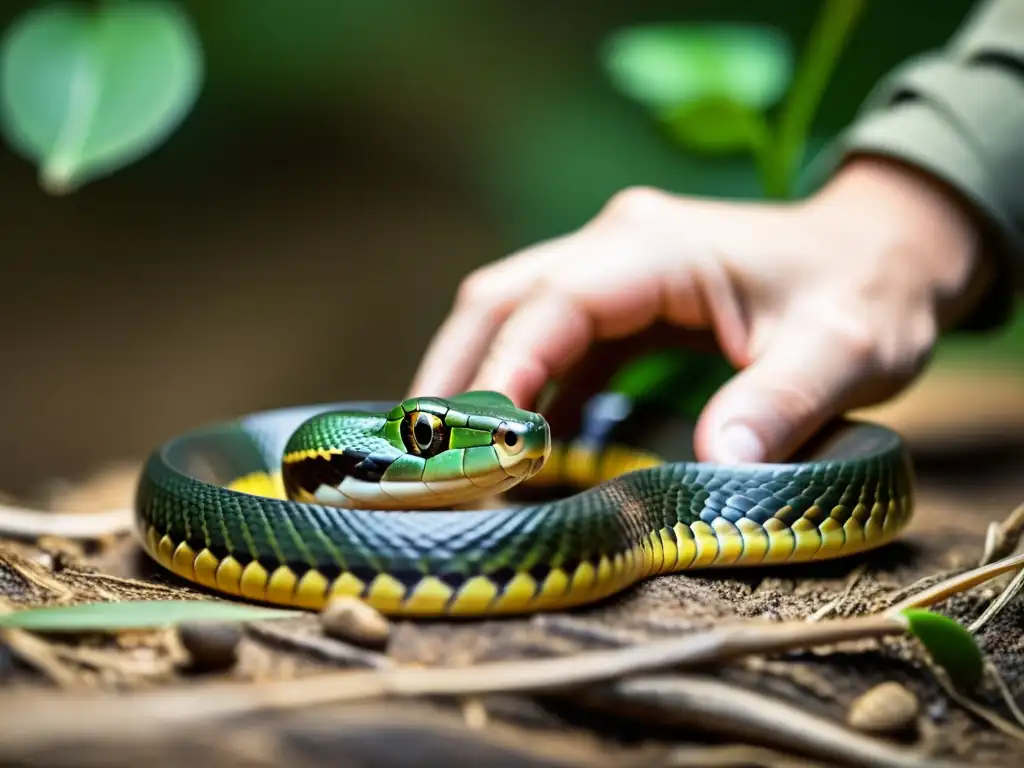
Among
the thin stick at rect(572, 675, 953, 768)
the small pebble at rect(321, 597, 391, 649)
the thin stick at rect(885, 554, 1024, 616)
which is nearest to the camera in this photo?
the thin stick at rect(572, 675, 953, 768)

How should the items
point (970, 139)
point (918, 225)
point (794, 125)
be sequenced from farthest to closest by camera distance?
1. point (794, 125)
2. point (970, 139)
3. point (918, 225)

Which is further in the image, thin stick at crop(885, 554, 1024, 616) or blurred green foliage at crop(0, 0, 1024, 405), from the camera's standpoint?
blurred green foliage at crop(0, 0, 1024, 405)

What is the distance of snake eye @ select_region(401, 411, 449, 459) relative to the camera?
81.7 inches

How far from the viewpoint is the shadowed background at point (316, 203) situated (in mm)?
6645

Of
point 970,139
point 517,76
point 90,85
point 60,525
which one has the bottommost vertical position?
point 60,525

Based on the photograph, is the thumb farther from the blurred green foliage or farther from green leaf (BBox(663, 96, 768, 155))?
the blurred green foliage

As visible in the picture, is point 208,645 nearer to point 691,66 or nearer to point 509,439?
point 509,439

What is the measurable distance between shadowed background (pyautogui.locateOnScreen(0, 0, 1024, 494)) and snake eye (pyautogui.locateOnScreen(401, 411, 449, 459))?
4528 mm

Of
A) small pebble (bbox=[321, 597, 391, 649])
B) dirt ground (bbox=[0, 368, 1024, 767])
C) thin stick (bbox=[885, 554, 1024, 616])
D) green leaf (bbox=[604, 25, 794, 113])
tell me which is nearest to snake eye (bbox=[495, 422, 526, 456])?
dirt ground (bbox=[0, 368, 1024, 767])

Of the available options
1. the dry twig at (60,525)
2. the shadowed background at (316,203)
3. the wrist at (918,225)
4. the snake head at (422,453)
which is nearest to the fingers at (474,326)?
the snake head at (422,453)

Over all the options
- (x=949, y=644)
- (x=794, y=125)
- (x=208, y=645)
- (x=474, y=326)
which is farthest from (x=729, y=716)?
(x=794, y=125)

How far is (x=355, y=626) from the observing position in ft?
5.30

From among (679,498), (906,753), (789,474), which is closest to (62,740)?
(906,753)

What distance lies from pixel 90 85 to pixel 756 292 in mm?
2356
